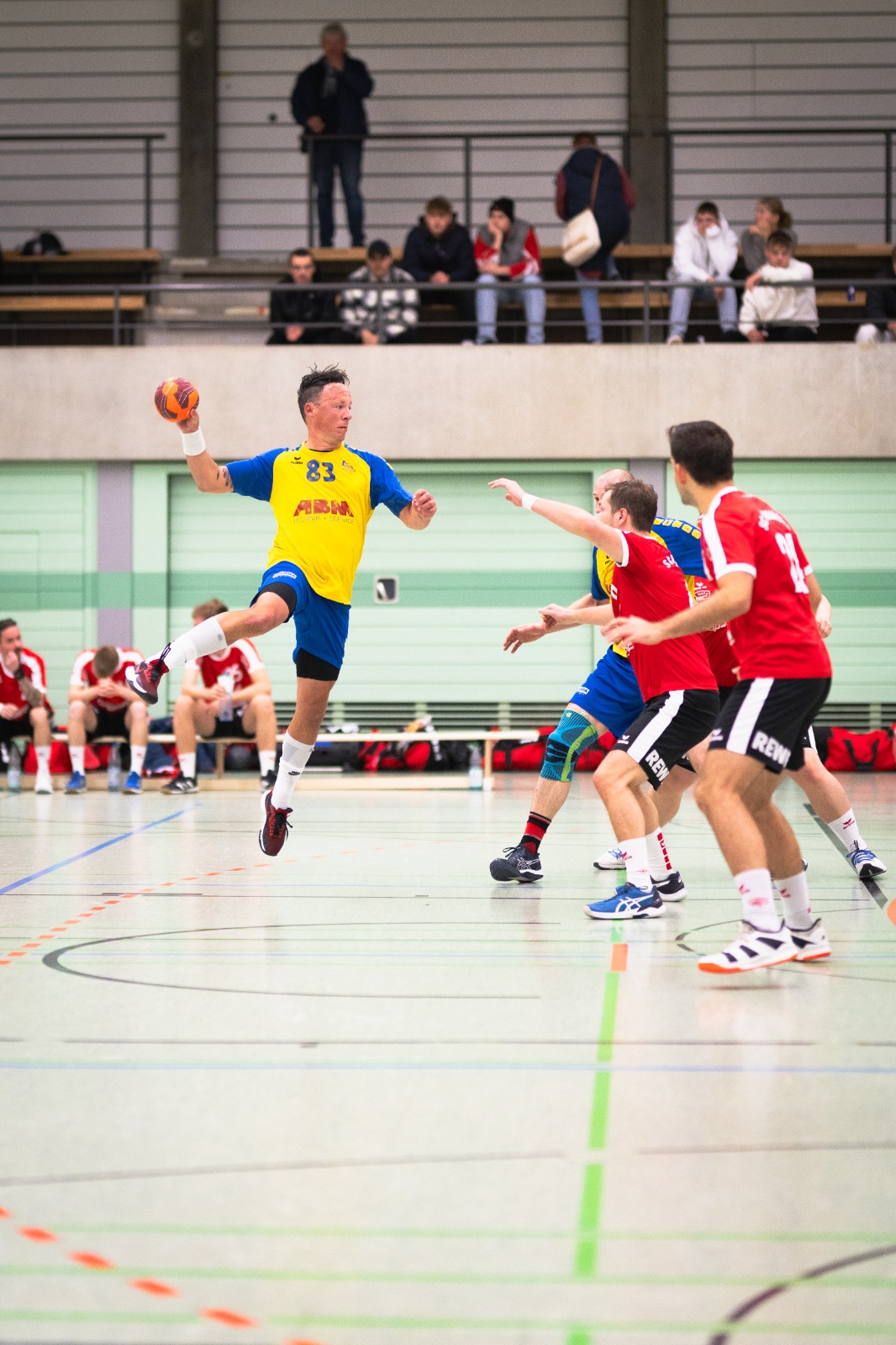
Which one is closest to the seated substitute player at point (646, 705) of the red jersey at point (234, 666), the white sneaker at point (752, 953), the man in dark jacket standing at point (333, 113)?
the white sneaker at point (752, 953)

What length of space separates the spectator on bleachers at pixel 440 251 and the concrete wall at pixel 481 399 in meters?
0.91

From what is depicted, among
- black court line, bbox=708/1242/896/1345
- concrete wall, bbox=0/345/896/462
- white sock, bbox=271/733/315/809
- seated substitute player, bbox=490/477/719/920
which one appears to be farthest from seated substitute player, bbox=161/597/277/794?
black court line, bbox=708/1242/896/1345

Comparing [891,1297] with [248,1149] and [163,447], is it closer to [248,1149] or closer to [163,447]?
[248,1149]

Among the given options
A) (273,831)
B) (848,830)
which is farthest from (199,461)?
(848,830)

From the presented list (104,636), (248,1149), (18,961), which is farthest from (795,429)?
(248,1149)

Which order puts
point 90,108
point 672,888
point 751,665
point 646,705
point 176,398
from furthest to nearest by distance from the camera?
point 90,108 < point 672,888 < point 176,398 < point 646,705 < point 751,665

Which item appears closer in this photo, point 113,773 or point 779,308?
point 113,773

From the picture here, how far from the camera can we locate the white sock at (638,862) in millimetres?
5484

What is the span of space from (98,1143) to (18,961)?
1977mm

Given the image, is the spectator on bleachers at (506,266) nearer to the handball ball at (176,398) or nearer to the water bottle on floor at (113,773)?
the water bottle on floor at (113,773)

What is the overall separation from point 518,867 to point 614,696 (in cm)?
92

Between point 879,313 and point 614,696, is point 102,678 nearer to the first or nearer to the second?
point 614,696

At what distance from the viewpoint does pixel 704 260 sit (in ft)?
47.7

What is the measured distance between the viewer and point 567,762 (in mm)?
6184
